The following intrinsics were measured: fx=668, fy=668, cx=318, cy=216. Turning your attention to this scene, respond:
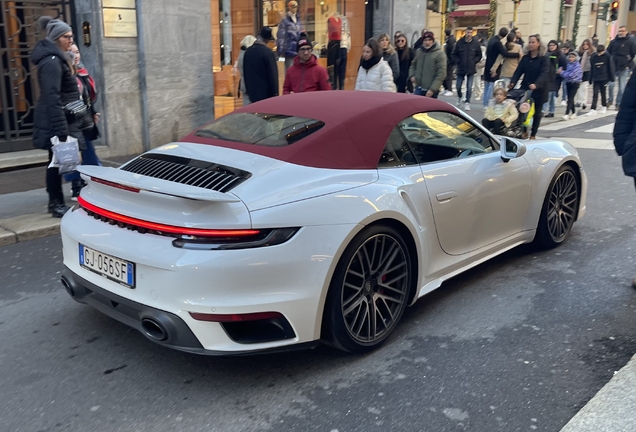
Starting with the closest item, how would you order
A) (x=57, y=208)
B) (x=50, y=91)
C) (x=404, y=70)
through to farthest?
(x=50, y=91) < (x=57, y=208) < (x=404, y=70)

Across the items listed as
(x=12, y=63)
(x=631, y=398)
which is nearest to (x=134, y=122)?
(x=12, y=63)

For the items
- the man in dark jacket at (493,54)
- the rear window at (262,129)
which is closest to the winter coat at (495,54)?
the man in dark jacket at (493,54)

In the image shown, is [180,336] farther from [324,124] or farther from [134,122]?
[134,122]

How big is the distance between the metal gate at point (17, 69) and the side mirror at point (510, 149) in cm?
722

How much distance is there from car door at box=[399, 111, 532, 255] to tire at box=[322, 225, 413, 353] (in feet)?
1.49

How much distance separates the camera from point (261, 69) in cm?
965

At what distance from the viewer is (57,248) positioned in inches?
233

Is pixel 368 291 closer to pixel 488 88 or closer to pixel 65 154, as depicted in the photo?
pixel 65 154

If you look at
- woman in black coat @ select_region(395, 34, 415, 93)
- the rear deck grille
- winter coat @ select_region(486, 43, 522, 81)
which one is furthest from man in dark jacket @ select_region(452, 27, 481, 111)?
the rear deck grille

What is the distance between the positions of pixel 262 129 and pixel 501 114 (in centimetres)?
769

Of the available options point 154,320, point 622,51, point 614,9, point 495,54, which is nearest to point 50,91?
point 154,320

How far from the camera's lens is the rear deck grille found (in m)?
3.41

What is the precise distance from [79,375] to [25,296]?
1484 mm

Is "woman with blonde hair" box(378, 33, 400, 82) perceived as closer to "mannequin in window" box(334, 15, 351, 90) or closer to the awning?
"mannequin in window" box(334, 15, 351, 90)
